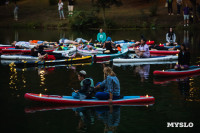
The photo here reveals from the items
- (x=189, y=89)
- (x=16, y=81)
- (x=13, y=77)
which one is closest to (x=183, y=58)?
(x=189, y=89)

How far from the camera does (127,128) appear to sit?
11.7m

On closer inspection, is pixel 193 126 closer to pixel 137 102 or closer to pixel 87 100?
pixel 137 102

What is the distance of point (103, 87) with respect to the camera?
13.6 m

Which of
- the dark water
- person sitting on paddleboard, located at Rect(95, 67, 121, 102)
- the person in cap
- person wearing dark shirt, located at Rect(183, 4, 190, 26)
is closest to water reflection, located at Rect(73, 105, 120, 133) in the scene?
the dark water

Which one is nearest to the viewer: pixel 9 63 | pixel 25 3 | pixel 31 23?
pixel 9 63

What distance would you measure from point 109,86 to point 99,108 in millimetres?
814

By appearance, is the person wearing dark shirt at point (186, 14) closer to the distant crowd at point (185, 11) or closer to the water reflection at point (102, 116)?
the distant crowd at point (185, 11)

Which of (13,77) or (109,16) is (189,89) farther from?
(109,16)

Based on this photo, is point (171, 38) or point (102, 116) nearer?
point (102, 116)

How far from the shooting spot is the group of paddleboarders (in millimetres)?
Result: 13195

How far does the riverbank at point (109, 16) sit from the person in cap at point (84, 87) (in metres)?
30.8

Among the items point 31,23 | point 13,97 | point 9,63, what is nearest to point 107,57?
point 9,63

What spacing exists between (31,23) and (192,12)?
1971 cm

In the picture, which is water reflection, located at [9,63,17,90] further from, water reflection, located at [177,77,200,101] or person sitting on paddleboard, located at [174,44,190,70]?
person sitting on paddleboard, located at [174,44,190,70]
